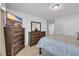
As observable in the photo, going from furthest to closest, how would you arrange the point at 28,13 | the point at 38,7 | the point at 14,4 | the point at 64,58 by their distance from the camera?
1. the point at 28,13
2. the point at 38,7
3. the point at 14,4
4. the point at 64,58

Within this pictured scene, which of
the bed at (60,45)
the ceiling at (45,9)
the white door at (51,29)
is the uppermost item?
the ceiling at (45,9)

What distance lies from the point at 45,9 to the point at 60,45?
0.68m

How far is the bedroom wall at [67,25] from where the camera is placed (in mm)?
1565

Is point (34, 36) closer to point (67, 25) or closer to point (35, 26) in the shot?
point (35, 26)

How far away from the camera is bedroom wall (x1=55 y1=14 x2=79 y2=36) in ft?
5.14

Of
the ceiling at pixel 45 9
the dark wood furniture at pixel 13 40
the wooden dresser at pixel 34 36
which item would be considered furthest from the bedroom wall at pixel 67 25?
the dark wood furniture at pixel 13 40

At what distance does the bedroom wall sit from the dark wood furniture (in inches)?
26.9

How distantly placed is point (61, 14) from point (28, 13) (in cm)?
59

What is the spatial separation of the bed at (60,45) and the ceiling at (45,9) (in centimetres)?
39

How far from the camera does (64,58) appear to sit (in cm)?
132

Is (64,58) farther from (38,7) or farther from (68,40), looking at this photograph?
(38,7)

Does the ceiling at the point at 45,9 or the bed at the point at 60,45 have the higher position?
the ceiling at the point at 45,9

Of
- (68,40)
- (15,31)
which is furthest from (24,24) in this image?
(68,40)

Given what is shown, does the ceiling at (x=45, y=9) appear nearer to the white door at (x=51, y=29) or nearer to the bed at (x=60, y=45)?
the white door at (x=51, y=29)
